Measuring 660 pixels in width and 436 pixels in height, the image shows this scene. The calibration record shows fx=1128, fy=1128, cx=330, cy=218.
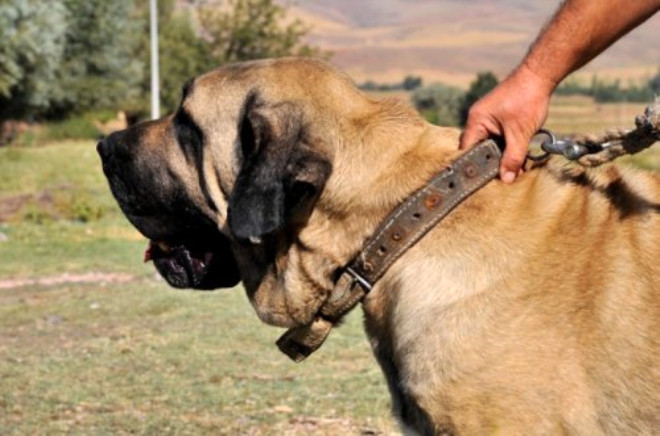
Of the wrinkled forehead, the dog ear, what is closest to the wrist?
the wrinkled forehead

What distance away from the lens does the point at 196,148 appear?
14.3 ft

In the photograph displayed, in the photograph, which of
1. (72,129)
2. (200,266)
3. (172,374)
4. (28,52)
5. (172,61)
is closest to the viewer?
(200,266)

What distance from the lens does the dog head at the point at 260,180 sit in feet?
12.9

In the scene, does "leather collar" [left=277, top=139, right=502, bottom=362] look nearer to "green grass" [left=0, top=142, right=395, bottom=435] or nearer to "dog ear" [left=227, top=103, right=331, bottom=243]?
"dog ear" [left=227, top=103, right=331, bottom=243]

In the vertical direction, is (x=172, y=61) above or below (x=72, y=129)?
above

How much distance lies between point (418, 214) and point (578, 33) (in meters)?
0.87

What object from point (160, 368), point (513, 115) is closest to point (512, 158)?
point (513, 115)

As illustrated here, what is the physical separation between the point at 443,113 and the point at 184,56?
16.4 meters


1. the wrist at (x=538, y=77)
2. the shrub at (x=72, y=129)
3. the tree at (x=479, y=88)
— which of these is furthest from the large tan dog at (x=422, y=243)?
the shrub at (x=72, y=129)

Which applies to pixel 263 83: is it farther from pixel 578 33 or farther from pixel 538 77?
pixel 578 33

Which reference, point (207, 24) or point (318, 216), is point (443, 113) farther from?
point (318, 216)

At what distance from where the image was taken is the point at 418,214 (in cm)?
383

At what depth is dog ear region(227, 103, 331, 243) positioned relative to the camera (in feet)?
12.6

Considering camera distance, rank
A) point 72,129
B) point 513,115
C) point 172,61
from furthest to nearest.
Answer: point 172,61, point 72,129, point 513,115
